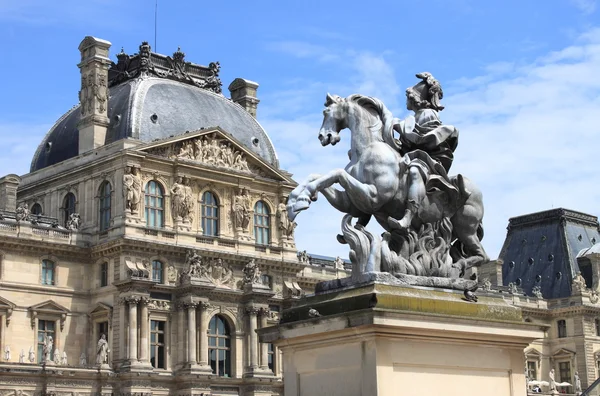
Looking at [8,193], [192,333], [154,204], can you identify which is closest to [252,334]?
[192,333]

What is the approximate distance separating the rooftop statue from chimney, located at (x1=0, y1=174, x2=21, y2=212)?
152 feet

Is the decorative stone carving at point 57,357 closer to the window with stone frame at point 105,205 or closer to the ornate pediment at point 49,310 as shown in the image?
the ornate pediment at point 49,310

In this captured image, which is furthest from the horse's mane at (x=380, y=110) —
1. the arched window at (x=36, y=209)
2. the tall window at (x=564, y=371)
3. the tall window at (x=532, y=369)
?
the tall window at (x=564, y=371)

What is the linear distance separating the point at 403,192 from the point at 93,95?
4606 centimetres

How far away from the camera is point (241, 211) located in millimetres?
53281

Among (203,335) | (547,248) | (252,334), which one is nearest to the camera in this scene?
(203,335)

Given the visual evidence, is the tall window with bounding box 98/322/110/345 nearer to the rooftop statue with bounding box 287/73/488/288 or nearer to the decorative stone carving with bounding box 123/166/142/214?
the decorative stone carving with bounding box 123/166/142/214

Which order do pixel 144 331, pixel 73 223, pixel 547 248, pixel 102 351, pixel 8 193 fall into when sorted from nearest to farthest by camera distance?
pixel 102 351
pixel 144 331
pixel 73 223
pixel 8 193
pixel 547 248

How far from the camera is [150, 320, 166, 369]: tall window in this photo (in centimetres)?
4869

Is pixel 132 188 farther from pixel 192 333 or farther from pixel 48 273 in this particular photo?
pixel 192 333

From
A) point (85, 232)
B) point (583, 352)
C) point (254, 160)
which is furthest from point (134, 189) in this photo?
point (583, 352)

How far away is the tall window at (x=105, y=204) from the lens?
5062 centimetres

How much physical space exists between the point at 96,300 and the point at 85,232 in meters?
3.44

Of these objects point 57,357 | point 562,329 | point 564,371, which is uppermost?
point 562,329
